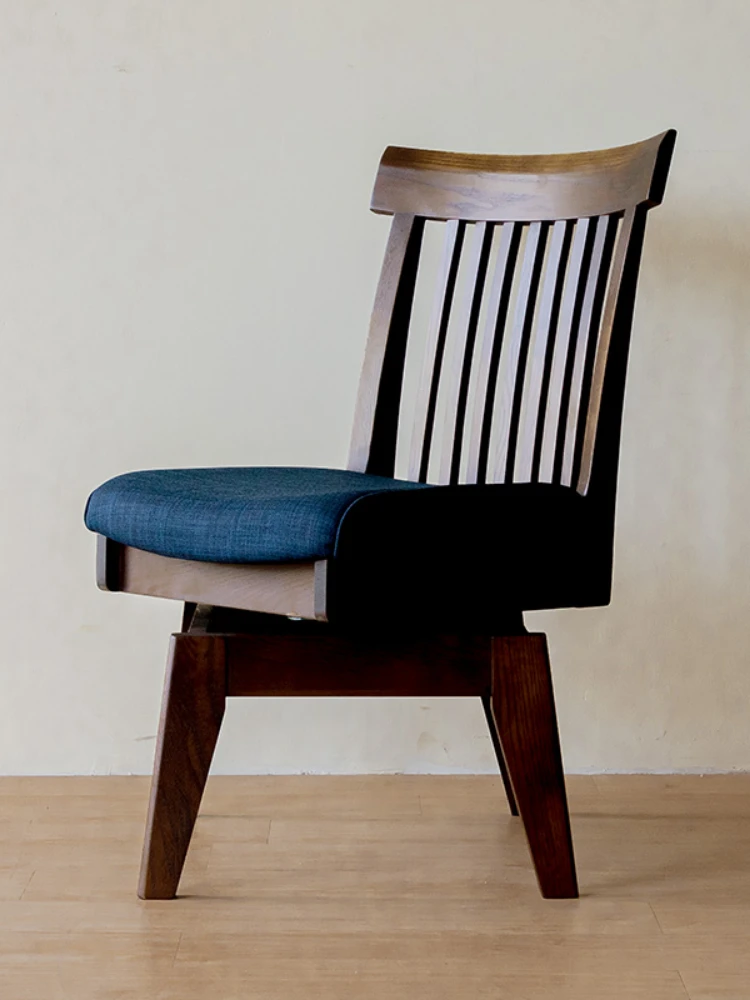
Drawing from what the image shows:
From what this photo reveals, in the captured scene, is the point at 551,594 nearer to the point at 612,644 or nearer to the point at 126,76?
the point at 612,644

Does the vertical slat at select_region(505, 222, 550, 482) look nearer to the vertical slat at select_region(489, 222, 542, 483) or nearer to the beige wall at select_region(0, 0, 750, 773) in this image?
the vertical slat at select_region(489, 222, 542, 483)

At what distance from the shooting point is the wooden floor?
1.09 meters

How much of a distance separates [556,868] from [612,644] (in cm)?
54

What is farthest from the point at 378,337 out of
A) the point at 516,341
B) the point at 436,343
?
the point at 516,341

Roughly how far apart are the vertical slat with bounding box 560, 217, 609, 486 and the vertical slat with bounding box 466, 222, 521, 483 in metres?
0.14

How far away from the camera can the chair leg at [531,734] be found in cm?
125

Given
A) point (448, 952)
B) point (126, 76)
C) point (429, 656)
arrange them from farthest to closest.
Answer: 1. point (126, 76)
2. point (429, 656)
3. point (448, 952)

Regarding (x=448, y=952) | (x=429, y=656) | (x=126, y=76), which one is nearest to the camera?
(x=448, y=952)

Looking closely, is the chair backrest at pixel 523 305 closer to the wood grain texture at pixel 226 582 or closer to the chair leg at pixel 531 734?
the chair leg at pixel 531 734

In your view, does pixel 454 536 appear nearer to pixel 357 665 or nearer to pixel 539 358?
pixel 357 665

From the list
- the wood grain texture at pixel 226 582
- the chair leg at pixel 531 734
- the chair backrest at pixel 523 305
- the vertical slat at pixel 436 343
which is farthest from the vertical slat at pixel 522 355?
the wood grain texture at pixel 226 582

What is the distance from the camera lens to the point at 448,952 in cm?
115

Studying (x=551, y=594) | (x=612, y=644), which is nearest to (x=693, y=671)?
(x=612, y=644)

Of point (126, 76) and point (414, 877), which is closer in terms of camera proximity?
point (414, 877)
